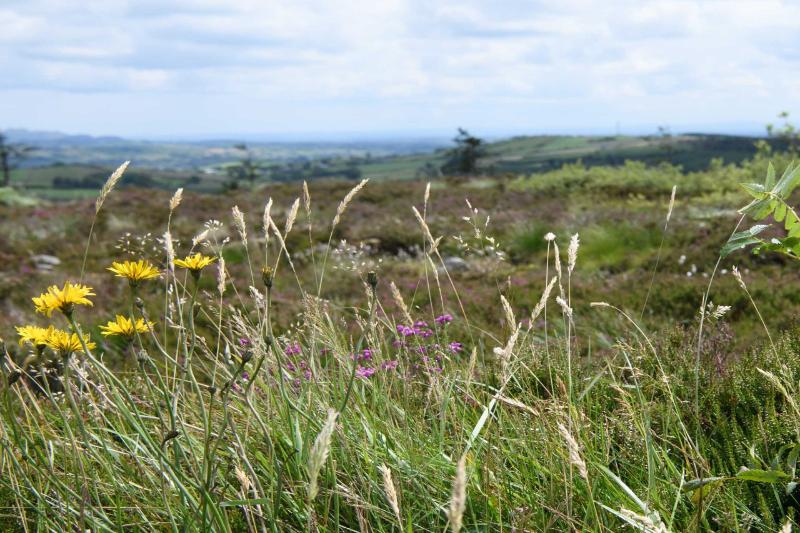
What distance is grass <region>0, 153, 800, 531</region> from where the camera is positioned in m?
1.82

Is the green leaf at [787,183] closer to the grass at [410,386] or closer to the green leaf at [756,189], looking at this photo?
the green leaf at [756,189]

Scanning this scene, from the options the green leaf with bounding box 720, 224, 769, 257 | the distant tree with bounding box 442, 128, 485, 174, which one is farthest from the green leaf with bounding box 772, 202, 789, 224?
the distant tree with bounding box 442, 128, 485, 174

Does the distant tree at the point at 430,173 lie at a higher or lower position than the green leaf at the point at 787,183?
lower

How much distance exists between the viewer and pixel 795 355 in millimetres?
2861

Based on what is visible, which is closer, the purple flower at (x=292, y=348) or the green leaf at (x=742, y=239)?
the green leaf at (x=742, y=239)

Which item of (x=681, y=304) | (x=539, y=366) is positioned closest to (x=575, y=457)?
(x=539, y=366)

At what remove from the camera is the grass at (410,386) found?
182 cm

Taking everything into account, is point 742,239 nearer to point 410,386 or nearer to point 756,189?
point 756,189

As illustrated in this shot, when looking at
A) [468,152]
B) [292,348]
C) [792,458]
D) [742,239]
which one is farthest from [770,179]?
[468,152]

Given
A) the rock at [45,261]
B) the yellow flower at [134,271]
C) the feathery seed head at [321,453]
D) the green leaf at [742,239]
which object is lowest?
the rock at [45,261]

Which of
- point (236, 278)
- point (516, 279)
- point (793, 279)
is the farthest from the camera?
point (236, 278)

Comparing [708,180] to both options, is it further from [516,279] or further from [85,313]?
[85,313]

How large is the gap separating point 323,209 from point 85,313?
11.3 meters

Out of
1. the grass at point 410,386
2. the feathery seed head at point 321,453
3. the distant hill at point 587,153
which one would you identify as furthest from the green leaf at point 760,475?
the distant hill at point 587,153
